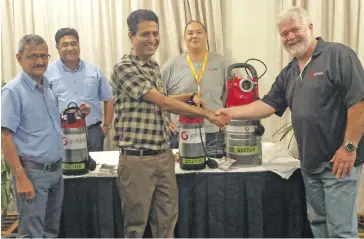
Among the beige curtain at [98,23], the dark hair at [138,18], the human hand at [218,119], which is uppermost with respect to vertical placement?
the beige curtain at [98,23]

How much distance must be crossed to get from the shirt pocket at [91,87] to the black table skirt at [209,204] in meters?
1.11

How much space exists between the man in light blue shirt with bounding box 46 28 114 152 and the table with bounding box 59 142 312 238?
87 cm

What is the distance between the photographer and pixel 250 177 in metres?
2.28

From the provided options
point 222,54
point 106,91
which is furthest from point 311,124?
point 106,91

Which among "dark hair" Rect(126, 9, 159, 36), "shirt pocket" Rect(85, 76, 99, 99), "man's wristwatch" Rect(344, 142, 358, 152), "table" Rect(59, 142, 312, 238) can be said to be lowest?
"table" Rect(59, 142, 312, 238)

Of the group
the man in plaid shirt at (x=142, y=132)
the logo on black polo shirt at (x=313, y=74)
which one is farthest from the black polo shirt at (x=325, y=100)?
the man in plaid shirt at (x=142, y=132)

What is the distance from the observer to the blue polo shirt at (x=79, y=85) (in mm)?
3111

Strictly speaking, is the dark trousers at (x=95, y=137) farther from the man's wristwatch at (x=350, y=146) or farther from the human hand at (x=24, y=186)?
the man's wristwatch at (x=350, y=146)

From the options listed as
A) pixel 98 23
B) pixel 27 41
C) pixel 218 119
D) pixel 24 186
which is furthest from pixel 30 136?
pixel 98 23

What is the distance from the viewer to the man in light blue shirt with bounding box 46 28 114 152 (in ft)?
10.0

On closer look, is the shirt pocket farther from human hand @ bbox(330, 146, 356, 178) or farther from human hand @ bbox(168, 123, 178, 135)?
human hand @ bbox(330, 146, 356, 178)

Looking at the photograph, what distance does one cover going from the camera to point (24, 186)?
5.86 ft

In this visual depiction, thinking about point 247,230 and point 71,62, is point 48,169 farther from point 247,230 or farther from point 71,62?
point 71,62

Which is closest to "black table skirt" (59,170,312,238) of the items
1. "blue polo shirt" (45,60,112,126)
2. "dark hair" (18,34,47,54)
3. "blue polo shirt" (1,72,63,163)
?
"blue polo shirt" (1,72,63,163)
